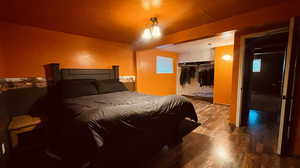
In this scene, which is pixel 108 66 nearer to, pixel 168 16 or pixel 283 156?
pixel 168 16

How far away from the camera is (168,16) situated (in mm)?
2025

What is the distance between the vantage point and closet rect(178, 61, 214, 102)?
4941 millimetres

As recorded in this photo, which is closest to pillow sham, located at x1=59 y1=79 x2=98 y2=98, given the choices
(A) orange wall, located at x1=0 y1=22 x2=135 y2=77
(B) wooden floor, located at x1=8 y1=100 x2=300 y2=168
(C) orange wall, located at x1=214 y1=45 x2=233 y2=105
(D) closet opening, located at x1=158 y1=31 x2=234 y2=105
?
(A) orange wall, located at x1=0 y1=22 x2=135 y2=77

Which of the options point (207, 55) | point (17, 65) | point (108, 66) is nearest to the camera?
point (17, 65)

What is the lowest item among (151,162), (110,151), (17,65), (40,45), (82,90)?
(151,162)

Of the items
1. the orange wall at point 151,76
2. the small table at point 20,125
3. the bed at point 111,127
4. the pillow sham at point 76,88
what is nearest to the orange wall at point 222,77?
the orange wall at point 151,76

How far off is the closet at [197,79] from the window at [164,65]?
0.55 metres

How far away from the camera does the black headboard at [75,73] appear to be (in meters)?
2.61

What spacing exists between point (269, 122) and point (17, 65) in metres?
5.25

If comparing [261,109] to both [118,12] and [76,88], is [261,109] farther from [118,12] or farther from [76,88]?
[76,88]

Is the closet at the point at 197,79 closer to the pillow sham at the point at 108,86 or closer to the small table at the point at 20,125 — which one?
the pillow sham at the point at 108,86

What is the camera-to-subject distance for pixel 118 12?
1.89 metres

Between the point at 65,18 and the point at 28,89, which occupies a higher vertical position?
the point at 65,18

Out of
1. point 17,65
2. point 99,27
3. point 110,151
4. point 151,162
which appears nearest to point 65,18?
point 99,27
